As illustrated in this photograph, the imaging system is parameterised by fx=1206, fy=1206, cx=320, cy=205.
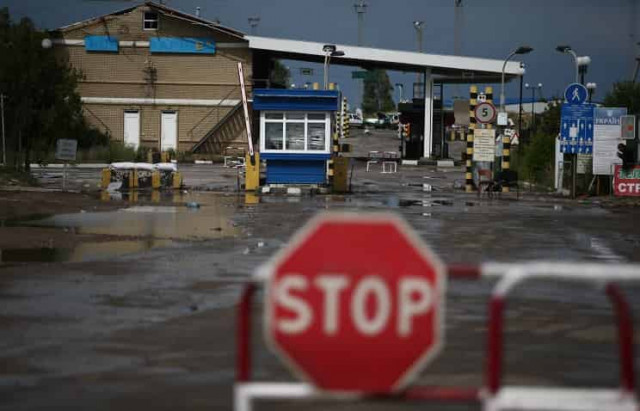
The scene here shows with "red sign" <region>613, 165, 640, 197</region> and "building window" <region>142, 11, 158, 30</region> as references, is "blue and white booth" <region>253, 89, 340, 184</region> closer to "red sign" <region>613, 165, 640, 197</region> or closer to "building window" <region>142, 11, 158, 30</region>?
"red sign" <region>613, 165, 640, 197</region>

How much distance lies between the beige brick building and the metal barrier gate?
66.7 meters

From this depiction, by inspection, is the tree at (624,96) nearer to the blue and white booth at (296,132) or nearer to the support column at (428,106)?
the support column at (428,106)

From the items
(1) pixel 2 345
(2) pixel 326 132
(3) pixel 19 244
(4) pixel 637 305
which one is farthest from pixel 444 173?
(1) pixel 2 345

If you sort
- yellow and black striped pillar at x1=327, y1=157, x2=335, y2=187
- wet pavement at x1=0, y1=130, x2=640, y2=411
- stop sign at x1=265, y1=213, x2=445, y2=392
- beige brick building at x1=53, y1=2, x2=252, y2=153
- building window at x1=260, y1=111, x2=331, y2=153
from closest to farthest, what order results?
1. stop sign at x1=265, y1=213, x2=445, y2=392
2. wet pavement at x1=0, y1=130, x2=640, y2=411
3. building window at x1=260, y1=111, x2=331, y2=153
4. yellow and black striped pillar at x1=327, y1=157, x2=335, y2=187
5. beige brick building at x1=53, y1=2, x2=252, y2=153

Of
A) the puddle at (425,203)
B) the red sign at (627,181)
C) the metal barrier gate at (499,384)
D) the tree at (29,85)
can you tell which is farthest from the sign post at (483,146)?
the metal barrier gate at (499,384)

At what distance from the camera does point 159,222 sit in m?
22.8

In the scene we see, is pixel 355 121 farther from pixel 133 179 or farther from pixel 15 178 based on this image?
pixel 15 178

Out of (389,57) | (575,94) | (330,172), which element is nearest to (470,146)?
(575,94)

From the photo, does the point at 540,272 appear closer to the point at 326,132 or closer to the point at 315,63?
the point at 326,132

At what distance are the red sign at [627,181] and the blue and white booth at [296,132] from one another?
28.5 ft

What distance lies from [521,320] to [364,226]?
243 inches

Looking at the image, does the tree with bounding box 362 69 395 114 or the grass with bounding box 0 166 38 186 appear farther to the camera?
the tree with bounding box 362 69 395 114

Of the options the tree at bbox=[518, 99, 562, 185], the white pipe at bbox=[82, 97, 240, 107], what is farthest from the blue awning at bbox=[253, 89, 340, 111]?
the white pipe at bbox=[82, 97, 240, 107]

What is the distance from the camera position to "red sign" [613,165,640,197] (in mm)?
35125
